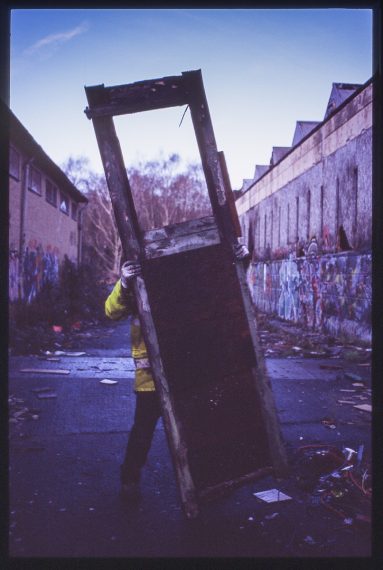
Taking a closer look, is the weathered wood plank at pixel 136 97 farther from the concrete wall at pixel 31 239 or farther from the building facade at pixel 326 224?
the concrete wall at pixel 31 239

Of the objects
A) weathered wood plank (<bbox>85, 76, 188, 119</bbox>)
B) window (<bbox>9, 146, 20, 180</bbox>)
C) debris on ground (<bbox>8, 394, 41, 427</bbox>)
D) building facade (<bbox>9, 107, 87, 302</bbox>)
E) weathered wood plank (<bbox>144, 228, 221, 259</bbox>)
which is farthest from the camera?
building facade (<bbox>9, 107, 87, 302</bbox>)

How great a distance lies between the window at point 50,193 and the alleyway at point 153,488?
40.9ft

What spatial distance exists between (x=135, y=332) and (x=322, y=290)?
10745mm

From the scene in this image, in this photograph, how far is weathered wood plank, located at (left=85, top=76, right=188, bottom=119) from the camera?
292cm

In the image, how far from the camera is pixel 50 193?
19.2 m

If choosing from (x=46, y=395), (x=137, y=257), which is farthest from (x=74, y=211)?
(x=137, y=257)

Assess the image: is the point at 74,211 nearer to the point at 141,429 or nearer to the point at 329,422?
the point at 329,422

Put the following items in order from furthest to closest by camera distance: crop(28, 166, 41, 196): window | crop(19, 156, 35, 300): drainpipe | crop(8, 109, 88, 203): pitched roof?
crop(28, 166, 41, 196): window < crop(19, 156, 35, 300): drainpipe < crop(8, 109, 88, 203): pitched roof

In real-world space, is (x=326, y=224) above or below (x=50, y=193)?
below

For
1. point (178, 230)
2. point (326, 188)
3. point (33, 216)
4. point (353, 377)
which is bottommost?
point (353, 377)

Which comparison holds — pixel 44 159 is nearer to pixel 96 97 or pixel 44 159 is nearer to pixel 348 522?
pixel 96 97

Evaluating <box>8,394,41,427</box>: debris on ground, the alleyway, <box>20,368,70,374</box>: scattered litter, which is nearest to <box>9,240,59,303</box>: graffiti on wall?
<box>20,368,70,374</box>: scattered litter

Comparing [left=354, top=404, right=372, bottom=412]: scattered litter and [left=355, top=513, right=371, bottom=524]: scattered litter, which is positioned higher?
[left=354, top=404, right=372, bottom=412]: scattered litter

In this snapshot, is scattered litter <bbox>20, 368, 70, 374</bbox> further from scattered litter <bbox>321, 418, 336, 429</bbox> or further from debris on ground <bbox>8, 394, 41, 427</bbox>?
scattered litter <bbox>321, 418, 336, 429</bbox>
